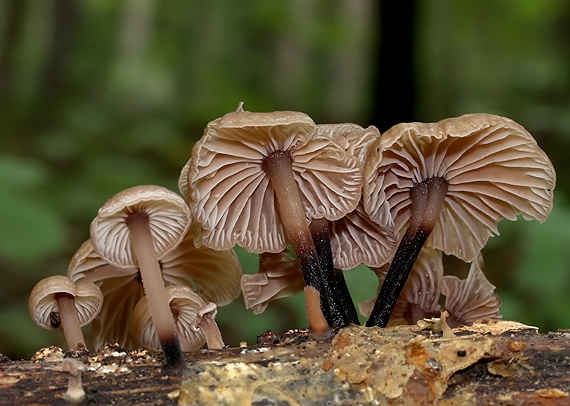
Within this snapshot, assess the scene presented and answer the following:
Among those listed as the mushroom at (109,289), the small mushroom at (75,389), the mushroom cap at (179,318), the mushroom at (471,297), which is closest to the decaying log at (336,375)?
the small mushroom at (75,389)

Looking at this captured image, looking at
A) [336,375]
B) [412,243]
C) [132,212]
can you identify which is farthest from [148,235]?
[412,243]

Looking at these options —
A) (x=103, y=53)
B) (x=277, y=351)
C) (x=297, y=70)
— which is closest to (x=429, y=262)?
(x=277, y=351)

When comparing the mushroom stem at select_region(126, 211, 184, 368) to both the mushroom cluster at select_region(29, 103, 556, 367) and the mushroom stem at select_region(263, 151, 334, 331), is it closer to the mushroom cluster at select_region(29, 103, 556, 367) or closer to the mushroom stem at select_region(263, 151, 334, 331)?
the mushroom cluster at select_region(29, 103, 556, 367)

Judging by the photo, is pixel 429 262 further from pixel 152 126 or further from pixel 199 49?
pixel 199 49

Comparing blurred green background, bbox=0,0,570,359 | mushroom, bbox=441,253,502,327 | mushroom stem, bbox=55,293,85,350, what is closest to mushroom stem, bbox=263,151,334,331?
mushroom, bbox=441,253,502,327

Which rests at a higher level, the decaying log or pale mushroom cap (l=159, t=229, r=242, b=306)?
pale mushroom cap (l=159, t=229, r=242, b=306)

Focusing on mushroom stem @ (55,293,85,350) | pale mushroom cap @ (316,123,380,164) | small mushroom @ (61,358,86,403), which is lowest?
small mushroom @ (61,358,86,403)

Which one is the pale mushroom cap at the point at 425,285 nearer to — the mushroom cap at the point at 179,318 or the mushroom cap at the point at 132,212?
the mushroom cap at the point at 179,318
